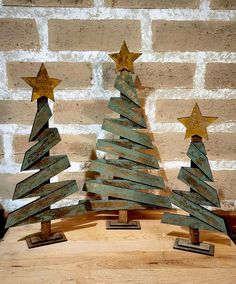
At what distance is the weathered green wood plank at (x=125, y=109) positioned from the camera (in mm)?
914

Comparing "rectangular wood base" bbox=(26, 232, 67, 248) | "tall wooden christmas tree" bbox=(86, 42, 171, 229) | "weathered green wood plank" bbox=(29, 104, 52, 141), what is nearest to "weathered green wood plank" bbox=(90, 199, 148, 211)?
"tall wooden christmas tree" bbox=(86, 42, 171, 229)

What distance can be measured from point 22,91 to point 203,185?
51 cm

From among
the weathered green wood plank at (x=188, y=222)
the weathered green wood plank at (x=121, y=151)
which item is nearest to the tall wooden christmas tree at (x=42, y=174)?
the weathered green wood plank at (x=121, y=151)

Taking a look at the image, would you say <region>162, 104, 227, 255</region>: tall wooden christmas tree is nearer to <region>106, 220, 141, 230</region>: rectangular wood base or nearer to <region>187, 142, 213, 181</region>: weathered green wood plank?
<region>187, 142, 213, 181</region>: weathered green wood plank

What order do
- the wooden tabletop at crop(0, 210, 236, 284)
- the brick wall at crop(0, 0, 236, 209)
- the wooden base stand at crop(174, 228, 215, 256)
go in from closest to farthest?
the wooden tabletop at crop(0, 210, 236, 284), the wooden base stand at crop(174, 228, 215, 256), the brick wall at crop(0, 0, 236, 209)

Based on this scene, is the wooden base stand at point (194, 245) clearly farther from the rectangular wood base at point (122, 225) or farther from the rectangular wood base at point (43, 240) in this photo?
the rectangular wood base at point (43, 240)

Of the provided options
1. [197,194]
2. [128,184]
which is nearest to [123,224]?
[128,184]

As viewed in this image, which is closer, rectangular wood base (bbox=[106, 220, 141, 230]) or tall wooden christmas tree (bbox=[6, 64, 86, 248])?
tall wooden christmas tree (bbox=[6, 64, 86, 248])

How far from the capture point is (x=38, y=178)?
0.85 meters

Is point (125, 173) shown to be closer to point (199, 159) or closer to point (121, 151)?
point (121, 151)

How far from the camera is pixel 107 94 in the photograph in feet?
3.33

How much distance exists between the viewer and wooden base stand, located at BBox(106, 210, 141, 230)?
94 centimetres

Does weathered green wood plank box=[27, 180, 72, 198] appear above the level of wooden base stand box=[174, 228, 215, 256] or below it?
above

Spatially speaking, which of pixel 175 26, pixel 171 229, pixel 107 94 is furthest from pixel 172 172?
pixel 175 26
